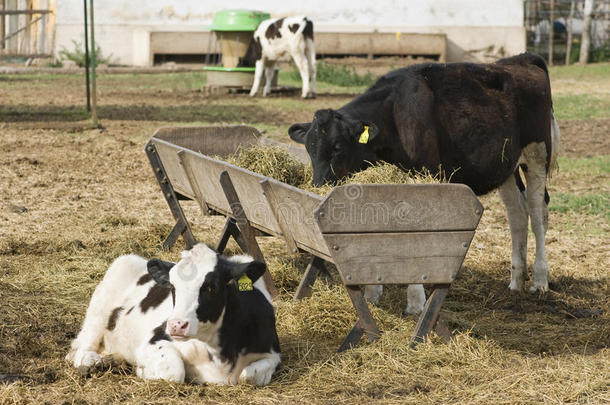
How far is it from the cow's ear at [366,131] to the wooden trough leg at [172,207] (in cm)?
223

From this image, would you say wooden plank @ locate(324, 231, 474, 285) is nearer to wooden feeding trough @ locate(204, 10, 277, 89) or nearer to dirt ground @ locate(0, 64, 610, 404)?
dirt ground @ locate(0, 64, 610, 404)

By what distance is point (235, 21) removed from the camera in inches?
907

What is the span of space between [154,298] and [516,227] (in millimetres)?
3594

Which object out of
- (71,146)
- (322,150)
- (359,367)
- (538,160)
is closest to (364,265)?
(359,367)

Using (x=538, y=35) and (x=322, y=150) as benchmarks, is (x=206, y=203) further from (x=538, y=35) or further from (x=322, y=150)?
(x=538, y=35)

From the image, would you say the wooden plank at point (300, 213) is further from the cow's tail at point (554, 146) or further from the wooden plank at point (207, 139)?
the cow's tail at point (554, 146)

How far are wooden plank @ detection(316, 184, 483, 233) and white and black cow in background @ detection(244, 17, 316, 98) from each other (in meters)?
17.0

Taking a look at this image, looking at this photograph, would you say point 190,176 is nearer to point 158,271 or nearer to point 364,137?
point 364,137

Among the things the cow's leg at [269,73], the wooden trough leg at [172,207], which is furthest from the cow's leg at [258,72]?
the wooden trough leg at [172,207]

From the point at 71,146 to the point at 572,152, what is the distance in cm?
747

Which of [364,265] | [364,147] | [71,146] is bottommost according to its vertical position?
[71,146]

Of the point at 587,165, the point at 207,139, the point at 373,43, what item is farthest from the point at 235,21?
the point at 207,139

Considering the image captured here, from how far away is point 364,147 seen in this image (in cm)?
666

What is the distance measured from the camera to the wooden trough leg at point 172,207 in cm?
812
